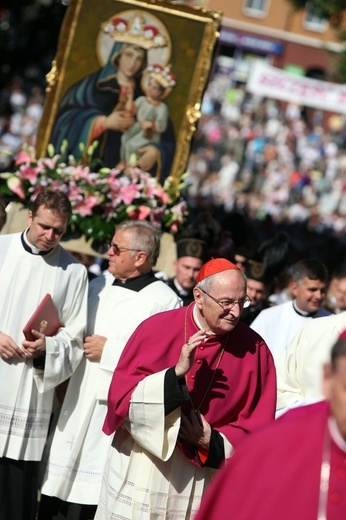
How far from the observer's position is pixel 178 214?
29.6 feet

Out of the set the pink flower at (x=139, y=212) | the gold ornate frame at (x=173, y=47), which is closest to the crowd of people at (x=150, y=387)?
the pink flower at (x=139, y=212)

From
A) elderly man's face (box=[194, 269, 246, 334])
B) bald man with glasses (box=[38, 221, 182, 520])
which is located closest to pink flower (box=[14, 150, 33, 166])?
bald man with glasses (box=[38, 221, 182, 520])

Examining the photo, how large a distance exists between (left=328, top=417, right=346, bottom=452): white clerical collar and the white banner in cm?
2211

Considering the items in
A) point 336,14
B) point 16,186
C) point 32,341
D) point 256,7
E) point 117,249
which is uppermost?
point 256,7

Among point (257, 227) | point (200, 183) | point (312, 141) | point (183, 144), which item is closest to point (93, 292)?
point (183, 144)

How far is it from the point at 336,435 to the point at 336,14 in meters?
15.3

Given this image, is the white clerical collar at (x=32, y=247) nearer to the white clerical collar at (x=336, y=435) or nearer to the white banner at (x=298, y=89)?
the white clerical collar at (x=336, y=435)

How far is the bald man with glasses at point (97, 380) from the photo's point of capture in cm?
643

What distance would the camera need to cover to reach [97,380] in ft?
21.4

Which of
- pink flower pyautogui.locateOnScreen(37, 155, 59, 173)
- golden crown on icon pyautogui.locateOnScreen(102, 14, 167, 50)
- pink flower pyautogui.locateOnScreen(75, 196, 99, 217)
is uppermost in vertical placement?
golden crown on icon pyautogui.locateOnScreen(102, 14, 167, 50)

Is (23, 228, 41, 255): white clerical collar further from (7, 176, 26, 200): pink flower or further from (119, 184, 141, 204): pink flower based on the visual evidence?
(119, 184, 141, 204): pink flower

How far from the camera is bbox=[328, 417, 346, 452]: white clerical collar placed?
10.9ft

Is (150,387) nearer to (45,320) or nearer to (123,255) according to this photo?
(45,320)

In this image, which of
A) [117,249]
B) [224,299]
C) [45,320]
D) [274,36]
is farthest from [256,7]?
[224,299]
